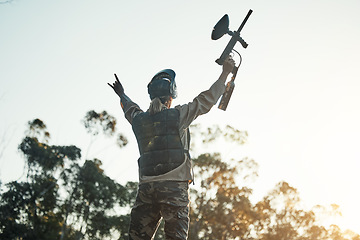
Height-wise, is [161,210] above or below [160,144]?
below

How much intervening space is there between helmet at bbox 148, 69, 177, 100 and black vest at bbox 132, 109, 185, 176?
0.28 meters

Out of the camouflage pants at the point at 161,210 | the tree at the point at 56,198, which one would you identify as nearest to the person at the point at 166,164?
the camouflage pants at the point at 161,210

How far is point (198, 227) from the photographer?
90.2 ft

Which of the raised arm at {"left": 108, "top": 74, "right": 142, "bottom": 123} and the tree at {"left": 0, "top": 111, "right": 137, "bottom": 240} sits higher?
the tree at {"left": 0, "top": 111, "right": 137, "bottom": 240}

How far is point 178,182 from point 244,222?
28.3m

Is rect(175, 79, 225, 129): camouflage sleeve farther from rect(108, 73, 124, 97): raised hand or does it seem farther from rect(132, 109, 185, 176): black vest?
rect(108, 73, 124, 97): raised hand

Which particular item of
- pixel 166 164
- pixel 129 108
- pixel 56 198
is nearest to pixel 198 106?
pixel 166 164

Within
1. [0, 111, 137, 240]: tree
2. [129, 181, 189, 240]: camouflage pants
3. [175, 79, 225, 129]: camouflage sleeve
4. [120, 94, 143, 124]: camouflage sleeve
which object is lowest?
[129, 181, 189, 240]: camouflage pants

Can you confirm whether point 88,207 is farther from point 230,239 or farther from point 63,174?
point 230,239

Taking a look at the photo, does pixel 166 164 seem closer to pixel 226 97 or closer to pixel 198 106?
pixel 198 106

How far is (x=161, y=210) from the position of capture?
9.42 feet

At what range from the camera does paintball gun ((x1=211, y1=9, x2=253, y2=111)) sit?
331cm

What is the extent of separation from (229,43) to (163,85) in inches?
31.3

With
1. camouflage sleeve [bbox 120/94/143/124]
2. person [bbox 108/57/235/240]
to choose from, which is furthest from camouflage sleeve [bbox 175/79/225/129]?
camouflage sleeve [bbox 120/94/143/124]
